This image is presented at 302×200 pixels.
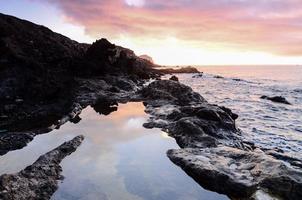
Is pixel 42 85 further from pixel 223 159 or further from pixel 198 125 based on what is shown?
pixel 223 159

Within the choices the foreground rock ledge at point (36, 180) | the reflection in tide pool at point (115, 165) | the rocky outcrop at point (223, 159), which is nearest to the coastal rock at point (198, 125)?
the rocky outcrop at point (223, 159)

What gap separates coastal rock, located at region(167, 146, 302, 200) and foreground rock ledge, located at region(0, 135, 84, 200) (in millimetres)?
5325

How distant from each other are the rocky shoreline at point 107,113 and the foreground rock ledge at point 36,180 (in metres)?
0.03

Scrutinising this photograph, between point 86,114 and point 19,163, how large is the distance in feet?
33.6

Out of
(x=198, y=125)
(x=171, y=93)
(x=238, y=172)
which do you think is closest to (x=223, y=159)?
(x=238, y=172)

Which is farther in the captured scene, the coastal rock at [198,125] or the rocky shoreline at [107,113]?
the coastal rock at [198,125]

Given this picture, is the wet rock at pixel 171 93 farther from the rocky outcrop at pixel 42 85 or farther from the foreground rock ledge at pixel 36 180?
the foreground rock ledge at pixel 36 180

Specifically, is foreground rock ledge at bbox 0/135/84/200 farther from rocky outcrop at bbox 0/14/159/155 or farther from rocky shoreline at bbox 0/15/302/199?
rocky outcrop at bbox 0/14/159/155

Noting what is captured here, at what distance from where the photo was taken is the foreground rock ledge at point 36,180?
10438 mm

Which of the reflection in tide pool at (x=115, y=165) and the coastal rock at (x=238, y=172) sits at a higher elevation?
the coastal rock at (x=238, y=172)

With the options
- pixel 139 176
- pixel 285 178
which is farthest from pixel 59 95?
pixel 285 178

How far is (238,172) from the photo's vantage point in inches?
491

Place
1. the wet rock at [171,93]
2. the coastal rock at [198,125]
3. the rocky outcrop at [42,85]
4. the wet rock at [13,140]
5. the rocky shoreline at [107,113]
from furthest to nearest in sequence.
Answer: the wet rock at [171,93] < the rocky outcrop at [42,85] < the coastal rock at [198,125] < the wet rock at [13,140] < the rocky shoreline at [107,113]

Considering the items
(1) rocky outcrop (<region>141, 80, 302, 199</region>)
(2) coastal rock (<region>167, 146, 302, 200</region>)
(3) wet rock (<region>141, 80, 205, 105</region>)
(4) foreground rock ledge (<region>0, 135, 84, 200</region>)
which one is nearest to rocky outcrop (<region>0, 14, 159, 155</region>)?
(4) foreground rock ledge (<region>0, 135, 84, 200</region>)
